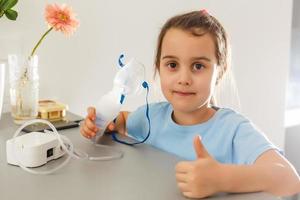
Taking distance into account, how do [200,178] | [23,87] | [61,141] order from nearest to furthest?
1. [200,178]
2. [61,141]
3. [23,87]

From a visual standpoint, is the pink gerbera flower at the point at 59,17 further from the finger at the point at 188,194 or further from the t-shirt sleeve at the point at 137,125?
the finger at the point at 188,194

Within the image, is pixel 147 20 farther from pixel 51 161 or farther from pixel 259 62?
pixel 51 161

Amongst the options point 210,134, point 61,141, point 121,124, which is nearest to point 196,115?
point 210,134

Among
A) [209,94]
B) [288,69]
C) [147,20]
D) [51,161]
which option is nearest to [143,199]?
[51,161]

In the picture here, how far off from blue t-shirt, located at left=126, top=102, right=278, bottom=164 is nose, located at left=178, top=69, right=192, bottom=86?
11 centimetres

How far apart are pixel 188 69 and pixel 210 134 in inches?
5.8

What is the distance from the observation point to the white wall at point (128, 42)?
1.22 metres

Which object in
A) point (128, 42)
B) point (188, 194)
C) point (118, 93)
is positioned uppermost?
point (128, 42)

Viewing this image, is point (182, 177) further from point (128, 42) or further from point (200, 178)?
point (128, 42)

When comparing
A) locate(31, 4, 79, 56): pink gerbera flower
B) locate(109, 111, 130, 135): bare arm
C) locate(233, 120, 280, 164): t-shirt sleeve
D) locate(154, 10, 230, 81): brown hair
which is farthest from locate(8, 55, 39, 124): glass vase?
locate(233, 120, 280, 164): t-shirt sleeve

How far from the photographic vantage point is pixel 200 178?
58cm

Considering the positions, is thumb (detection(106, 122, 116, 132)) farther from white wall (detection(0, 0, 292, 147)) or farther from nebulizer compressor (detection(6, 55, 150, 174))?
white wall (detection(0, 0, 292, 147))

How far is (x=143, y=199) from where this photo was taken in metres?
0.59

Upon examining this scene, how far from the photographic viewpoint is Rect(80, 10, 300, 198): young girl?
0.76m
